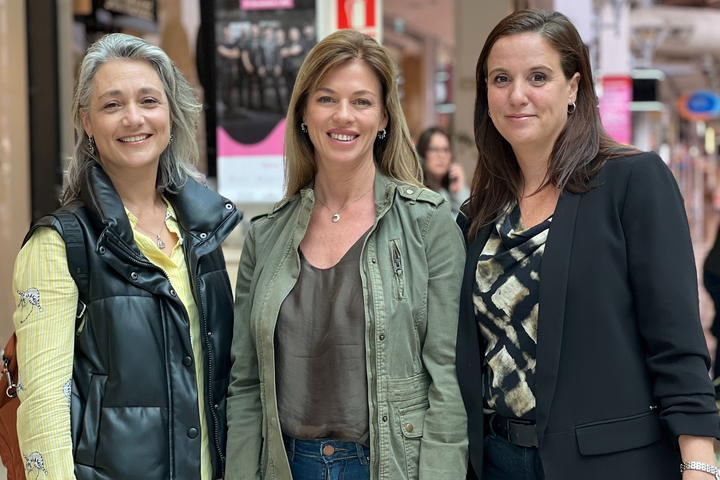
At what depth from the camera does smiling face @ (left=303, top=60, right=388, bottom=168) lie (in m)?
2.03

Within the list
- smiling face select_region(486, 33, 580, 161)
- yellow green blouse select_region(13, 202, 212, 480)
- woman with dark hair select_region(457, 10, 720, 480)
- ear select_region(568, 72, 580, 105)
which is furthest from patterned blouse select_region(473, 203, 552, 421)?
yellow green blouse select_region(13, 202, 212, 480)

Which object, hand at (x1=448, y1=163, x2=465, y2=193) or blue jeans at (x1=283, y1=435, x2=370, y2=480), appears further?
hand at (x1=448, y1=163, x2=465, y2=193)

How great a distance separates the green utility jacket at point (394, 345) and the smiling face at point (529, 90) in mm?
312

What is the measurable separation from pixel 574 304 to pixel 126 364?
1139 mm

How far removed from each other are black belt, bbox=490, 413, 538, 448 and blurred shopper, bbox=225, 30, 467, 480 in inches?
3.9

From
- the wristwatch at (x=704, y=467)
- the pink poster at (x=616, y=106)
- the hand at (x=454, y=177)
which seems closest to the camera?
the wristwatch at (x=704, y=467)

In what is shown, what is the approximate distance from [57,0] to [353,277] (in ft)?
13.8

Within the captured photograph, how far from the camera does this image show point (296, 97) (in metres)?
2.13

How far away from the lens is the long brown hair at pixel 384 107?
2.03 meters

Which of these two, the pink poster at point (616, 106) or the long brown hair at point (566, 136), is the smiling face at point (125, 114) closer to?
the long brown hair at point (566, 136)

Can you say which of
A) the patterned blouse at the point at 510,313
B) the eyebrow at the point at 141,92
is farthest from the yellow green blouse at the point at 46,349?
the patterned blouse at the point at 510,313

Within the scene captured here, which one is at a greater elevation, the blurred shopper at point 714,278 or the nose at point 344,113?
the nose at point 344,113

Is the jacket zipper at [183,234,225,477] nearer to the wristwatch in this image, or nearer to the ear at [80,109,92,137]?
the ear at [80,109,92,137]

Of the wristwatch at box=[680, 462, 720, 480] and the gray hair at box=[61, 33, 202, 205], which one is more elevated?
the gray hair at box=[61, 33, 202, 205]
